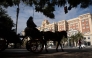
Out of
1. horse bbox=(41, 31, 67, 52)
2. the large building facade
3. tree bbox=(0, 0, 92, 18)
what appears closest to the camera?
tree bbox=(0, 0, 92, 18)

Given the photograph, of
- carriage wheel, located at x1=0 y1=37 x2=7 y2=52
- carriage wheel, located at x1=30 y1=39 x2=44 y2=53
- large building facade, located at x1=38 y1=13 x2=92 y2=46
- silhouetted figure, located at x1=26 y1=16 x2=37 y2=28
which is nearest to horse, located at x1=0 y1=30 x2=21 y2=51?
carriage wheel, located at x1=0 y1=37 x2=7 y2=52

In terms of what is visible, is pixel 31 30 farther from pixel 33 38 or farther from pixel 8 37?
pixel 8 37

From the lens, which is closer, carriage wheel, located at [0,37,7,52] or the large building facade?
carriage wheel, located at [0,37,7,52]

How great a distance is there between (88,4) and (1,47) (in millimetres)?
6906

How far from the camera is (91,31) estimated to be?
97562mm

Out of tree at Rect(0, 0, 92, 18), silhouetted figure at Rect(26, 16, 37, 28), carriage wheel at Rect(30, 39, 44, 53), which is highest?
tree at Rect(0, 0, 92, 18)

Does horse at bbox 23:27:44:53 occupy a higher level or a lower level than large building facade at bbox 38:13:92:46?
lower

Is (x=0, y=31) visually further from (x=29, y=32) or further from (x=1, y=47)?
(x=29, y=32)

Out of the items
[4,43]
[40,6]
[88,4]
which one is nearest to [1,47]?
[4,43]

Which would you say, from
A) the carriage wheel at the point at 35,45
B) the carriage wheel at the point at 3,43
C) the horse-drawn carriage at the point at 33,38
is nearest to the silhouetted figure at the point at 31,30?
the horse-drawn carriage at the point at 33,38

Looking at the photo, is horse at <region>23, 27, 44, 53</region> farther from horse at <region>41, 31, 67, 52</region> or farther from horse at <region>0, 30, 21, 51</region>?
horse at <region>0, 30, 21, 51</region>

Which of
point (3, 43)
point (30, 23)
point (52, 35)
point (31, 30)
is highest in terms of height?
point (30, 23)

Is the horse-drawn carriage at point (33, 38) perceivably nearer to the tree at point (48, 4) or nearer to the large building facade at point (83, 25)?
the tree at point (48, 4)

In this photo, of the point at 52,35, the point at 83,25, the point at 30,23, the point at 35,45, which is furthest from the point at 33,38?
the point at 83,25
